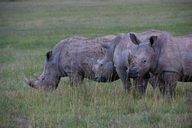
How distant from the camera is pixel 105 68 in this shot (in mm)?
6848

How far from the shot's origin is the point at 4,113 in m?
5.37

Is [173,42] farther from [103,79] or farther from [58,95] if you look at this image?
[58,95]

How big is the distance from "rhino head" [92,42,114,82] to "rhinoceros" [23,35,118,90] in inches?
11.9

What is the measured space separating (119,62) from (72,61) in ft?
5.00

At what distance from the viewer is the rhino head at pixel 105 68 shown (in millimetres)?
6836

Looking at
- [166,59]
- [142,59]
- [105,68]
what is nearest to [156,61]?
[166,59]

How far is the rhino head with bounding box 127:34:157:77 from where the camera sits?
514 centimetres

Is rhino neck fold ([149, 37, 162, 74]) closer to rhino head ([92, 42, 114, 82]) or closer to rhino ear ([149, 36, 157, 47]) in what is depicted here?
rhino ear ([149, 36, 157, 47])

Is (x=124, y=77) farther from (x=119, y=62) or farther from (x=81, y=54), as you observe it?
(x=81, y=54)

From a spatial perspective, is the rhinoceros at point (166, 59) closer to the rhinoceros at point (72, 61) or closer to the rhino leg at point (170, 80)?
the rhino leg at point (170, 80)

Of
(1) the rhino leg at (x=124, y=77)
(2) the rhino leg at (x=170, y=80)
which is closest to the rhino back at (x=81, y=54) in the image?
(1) the rhino leg at (x=124, y=77)

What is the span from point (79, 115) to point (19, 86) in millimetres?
3587

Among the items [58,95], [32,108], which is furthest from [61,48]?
[32,108]

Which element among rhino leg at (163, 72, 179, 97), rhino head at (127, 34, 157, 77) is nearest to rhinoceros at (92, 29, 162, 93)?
Answer: rhino head at (127, 34, 157, 77)
